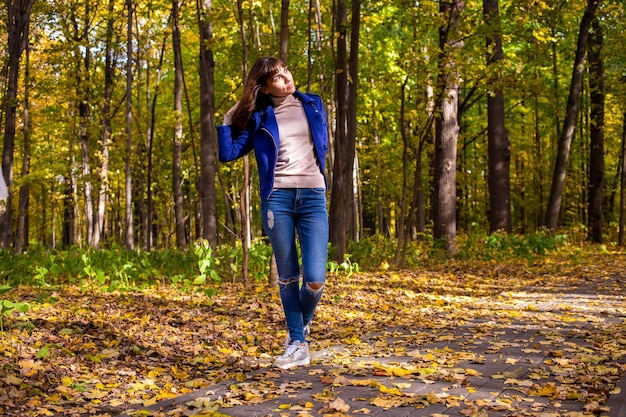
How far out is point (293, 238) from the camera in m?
4.93

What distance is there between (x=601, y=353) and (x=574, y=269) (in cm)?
882

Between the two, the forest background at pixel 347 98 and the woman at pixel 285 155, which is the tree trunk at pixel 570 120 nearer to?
the forest background at pixel 347 98

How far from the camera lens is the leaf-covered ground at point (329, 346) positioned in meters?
4.10

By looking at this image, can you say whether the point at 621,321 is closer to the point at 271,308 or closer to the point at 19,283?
the point at 271,308

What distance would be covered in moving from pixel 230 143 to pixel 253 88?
419mm

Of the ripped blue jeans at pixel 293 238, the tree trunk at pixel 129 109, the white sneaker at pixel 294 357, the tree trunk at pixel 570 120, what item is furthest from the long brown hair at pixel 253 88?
the tree trunk at pixel 570 120

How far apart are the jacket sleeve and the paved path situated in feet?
4.91

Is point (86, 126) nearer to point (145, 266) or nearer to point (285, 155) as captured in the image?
point (145, 266)

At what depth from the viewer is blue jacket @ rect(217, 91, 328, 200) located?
4.73m

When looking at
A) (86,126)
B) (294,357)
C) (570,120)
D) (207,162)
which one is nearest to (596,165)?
(570,120)

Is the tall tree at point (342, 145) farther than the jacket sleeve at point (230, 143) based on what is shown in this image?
Yes

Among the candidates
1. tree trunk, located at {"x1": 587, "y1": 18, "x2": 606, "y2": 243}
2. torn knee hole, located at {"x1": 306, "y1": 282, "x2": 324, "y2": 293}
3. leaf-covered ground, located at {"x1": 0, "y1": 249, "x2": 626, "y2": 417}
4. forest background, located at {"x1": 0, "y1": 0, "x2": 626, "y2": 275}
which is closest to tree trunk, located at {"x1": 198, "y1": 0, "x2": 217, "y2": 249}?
forest background, located at {"x1": 0, "y1": 0, "x2": 626, "y2": 275}

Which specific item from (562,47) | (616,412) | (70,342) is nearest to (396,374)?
(616,412)

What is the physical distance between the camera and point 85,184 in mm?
21750
